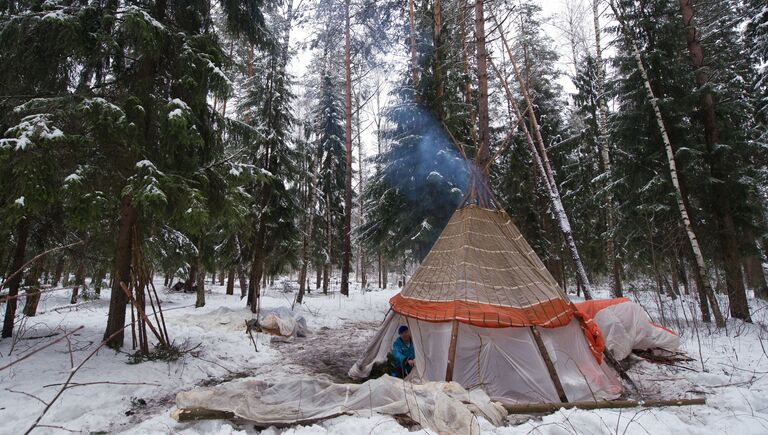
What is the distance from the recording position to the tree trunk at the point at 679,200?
846cm

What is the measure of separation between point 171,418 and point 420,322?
342 centimetres

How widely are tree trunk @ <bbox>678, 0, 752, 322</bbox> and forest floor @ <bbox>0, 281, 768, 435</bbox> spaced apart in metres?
0.67

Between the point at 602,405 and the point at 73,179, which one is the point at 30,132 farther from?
the point at 602,405

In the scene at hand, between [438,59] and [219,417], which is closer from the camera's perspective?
[219,417]

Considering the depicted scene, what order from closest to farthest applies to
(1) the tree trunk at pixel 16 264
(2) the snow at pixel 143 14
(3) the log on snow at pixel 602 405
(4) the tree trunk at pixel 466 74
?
(3) the log on snow at pixel 602 405 → (2) the snow at pixel 143 14 → (1) the tree trunk at pixel 16 264 → (4) the tree trunk at pixel 466 74

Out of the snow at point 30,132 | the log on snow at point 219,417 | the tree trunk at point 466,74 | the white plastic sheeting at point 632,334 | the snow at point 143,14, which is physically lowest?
the log on snow at point 219,417

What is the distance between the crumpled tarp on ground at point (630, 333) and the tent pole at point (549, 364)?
2.29 meters

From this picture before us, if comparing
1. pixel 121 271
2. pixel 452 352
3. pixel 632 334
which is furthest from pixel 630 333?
pixel 121 271

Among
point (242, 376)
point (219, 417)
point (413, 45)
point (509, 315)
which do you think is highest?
point (413, 45)

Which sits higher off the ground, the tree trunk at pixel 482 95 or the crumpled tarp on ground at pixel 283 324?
the tree trunk at pixel 482 95

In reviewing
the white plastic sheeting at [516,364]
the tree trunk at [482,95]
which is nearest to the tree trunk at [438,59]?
the tree trunk at [482,95]

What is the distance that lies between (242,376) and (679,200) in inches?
404

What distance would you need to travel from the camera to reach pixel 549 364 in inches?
188

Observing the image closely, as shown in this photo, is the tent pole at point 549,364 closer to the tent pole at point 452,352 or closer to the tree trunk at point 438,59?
the tent pole at point 452,352
